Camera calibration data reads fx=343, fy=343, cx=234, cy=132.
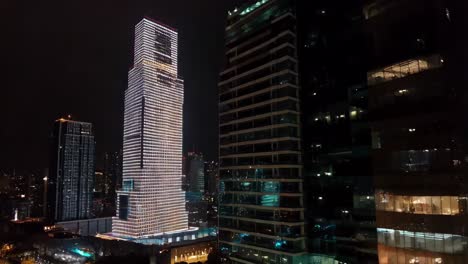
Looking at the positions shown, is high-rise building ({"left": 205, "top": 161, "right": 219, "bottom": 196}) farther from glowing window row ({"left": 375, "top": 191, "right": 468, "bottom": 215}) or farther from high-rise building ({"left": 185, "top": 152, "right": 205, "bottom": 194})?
glowing window row ({"left": 375, "top": 191, "right": 468, "bottom": 215})

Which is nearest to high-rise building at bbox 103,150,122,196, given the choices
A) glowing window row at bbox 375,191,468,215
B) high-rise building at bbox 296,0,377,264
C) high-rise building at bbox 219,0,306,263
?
high-rise building at bbox 219,0,306,263

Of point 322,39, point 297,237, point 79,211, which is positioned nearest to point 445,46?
point 322,39

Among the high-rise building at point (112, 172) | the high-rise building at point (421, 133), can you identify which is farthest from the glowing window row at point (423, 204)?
the high-rise building at point (112, 172)

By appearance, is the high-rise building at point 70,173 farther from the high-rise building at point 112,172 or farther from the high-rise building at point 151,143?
the high-rise building at point 112,172

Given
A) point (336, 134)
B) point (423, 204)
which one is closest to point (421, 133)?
point (423, 204)

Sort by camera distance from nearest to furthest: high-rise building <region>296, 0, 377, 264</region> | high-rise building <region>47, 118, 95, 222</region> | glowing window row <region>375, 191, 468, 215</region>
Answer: glowing window row <region>375, 191, 468, 215</region>
high-rise building <region>296, 0, 377, 264</region>
high-rise building <region>47, 118, 95, 222</region>

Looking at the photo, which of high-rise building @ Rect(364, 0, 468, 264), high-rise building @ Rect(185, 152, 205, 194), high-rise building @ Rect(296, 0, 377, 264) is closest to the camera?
high-rise building @ Rect(364, 0, 468, 264)
